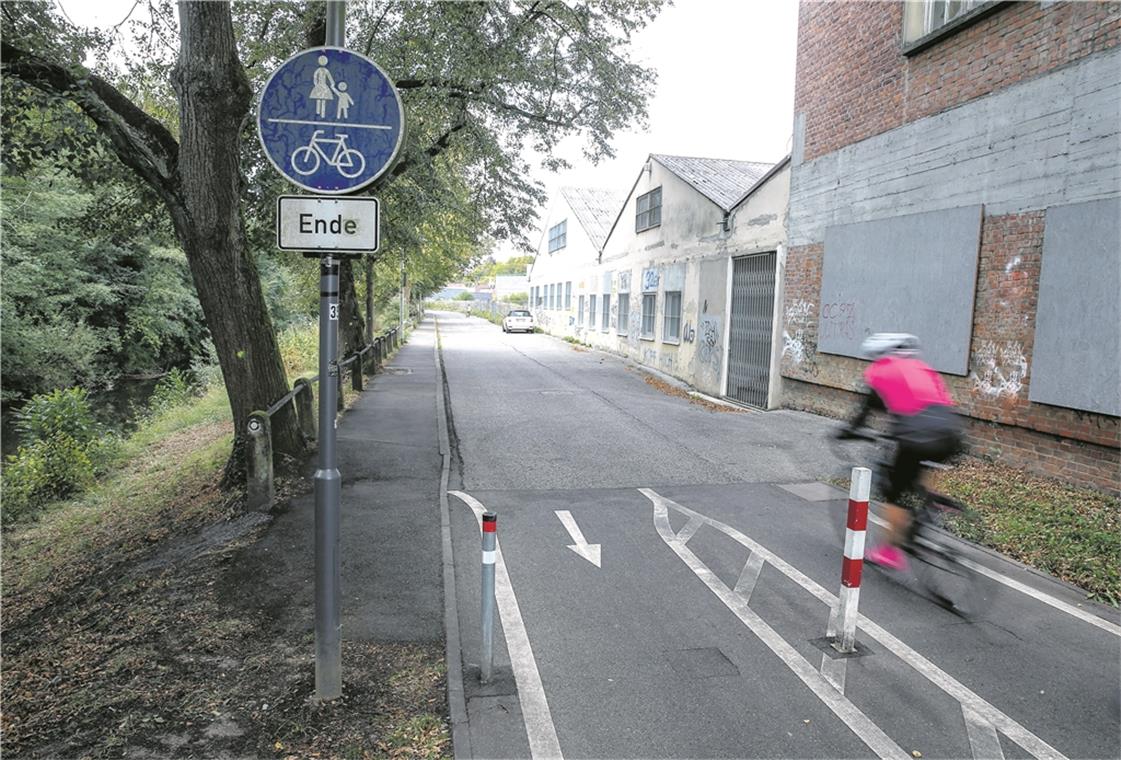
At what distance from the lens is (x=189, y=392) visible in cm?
2241

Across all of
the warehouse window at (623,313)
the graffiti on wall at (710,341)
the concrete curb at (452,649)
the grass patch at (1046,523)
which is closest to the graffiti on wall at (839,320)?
the grass patch at (1046,523)

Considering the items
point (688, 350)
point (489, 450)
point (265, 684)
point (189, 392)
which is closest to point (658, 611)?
point (265, 684)

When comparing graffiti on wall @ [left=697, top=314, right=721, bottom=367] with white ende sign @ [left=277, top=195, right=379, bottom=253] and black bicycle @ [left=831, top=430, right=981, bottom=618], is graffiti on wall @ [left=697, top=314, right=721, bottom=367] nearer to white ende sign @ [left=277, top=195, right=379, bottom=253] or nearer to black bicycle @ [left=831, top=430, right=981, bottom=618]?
black bicycle @ [left=831, top=430, right=981, bottom=618]

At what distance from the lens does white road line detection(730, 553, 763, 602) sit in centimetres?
514

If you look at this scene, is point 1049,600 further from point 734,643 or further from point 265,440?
point 265,440

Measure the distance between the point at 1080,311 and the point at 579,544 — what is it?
592cm

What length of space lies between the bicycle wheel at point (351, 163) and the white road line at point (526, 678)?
6.68 feet

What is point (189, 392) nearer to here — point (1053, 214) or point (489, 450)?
point (489, 450)

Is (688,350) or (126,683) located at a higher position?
(688,350)

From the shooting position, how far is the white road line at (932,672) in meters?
3.40

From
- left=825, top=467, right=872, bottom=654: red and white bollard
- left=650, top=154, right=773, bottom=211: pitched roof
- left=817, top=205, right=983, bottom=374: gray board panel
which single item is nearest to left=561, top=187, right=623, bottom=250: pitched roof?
left=650, top=154, right=773, bottom=211: pitched roof

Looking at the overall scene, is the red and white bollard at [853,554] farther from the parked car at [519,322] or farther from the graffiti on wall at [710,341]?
the parked car at [519,322]

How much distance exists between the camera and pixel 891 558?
5.17m

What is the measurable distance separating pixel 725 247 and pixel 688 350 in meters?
3.19
